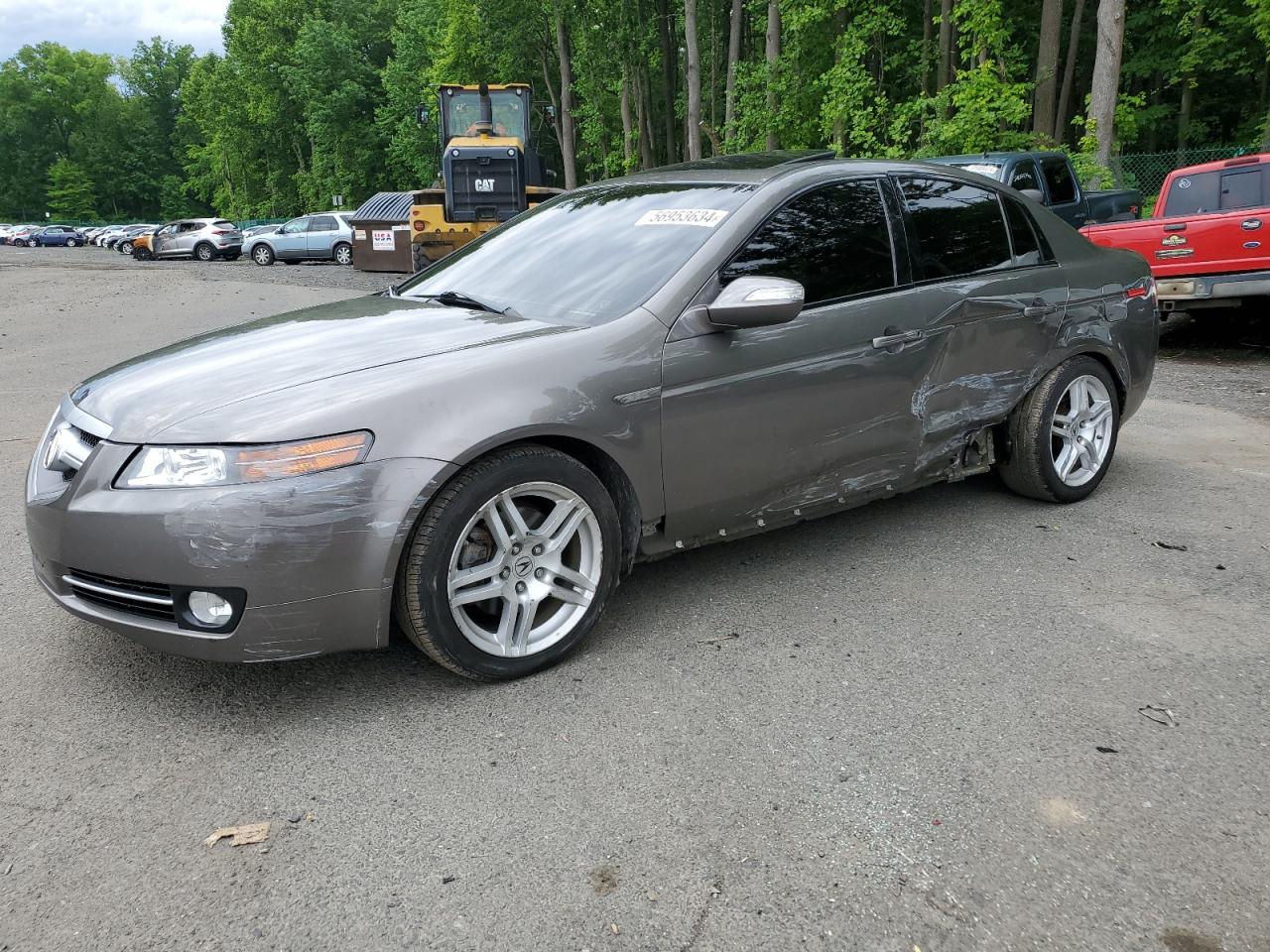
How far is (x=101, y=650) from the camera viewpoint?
131 inches

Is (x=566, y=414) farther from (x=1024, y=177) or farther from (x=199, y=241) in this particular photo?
(x=199, y=241)

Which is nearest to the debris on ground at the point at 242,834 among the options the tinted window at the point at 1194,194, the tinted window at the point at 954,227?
the tinted window at the point at 954,227

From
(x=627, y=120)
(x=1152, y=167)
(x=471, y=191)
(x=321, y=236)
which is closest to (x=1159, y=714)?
(x=471, y=191)

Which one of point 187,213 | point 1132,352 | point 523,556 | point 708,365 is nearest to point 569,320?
point 708,365

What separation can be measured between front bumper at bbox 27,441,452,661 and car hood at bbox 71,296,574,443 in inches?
8.5

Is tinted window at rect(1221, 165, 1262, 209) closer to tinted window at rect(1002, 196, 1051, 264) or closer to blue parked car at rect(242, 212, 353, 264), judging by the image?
tinted window at rect(1002, 196, 1051, 264)

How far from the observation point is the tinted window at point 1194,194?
9914 mm

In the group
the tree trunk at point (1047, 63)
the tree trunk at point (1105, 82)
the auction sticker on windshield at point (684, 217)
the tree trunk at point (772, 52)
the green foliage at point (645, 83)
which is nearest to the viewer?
the auction sticker on windshield at point (684, 217)

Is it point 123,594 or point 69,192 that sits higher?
point 69,192

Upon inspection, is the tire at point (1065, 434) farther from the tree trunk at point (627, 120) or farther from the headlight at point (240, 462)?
the tree trunk at point (627, 120)

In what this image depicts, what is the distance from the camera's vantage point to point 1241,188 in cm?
965

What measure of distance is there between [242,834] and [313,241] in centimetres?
3102

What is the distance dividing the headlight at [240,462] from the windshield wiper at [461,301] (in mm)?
1033

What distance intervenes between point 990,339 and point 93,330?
38.8 feet
